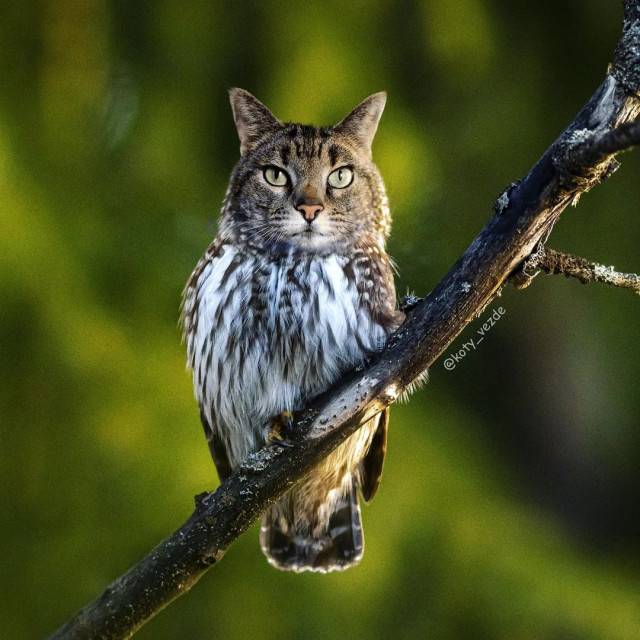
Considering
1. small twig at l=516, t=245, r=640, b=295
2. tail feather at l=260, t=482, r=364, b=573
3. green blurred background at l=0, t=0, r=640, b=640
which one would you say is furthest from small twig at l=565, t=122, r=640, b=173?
green blurred background at l=0, t=0, r=640, b=640

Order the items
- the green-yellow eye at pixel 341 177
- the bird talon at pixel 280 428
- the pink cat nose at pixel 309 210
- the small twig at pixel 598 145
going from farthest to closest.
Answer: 1. the green-yellow eye at pixel 341 177
2. the pink cat nose at pixel 309 210
3. the bird talon at pixel 280 428
4. the small twig at pixel 598 145

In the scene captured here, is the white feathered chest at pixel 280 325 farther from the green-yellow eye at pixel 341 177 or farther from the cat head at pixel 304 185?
the green-yellow eye at pixel 341 177

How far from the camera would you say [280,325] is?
7.86 ft

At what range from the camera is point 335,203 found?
2.42m

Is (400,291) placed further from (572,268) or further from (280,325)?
(572,268)

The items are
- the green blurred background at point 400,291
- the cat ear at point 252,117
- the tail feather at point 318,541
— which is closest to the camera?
the cat ear at point 252,117

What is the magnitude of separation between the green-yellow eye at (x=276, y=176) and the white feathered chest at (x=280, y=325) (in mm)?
203

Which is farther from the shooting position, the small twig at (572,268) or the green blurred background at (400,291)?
the green blurred background at (400,291)

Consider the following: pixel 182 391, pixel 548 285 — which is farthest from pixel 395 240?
pixel 182 391

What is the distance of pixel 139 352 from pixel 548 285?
70.2 inches

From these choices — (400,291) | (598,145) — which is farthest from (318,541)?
(598,145)

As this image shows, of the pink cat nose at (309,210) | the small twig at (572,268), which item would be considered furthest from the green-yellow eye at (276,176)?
the small twig at (572,268)

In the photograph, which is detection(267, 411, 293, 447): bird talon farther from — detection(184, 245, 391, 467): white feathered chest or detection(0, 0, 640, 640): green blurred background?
detection(0, 0, 640, 640): green blurred background

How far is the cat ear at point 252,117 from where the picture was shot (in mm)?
2590
